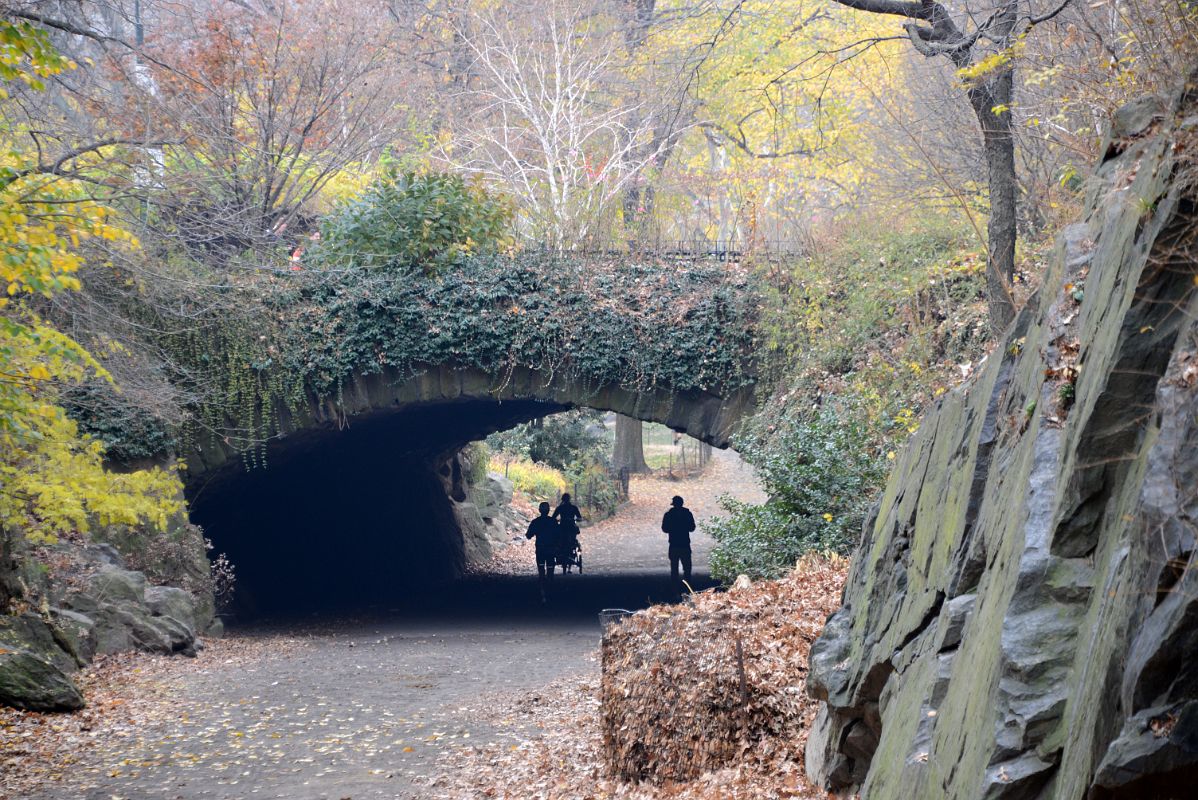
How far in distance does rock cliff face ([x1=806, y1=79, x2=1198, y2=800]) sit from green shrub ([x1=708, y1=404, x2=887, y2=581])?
5.62m

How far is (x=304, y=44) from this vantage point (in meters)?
17.8

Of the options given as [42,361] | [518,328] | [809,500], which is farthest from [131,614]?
[809,500]

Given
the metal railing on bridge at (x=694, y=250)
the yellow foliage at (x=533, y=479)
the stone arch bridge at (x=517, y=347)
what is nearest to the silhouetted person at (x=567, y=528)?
the stone arch bridge at (x=517, y=347)

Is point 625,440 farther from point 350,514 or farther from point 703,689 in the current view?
point 703,689

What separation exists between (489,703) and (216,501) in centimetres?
869

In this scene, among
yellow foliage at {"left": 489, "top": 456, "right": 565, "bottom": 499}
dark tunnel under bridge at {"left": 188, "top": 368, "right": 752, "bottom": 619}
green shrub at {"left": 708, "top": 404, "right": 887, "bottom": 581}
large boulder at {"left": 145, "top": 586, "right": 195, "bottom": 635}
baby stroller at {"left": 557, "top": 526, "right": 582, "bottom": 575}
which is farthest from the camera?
yellow foliage at {"left": 489, "top": 456, "right": 565, "bottom": 499}

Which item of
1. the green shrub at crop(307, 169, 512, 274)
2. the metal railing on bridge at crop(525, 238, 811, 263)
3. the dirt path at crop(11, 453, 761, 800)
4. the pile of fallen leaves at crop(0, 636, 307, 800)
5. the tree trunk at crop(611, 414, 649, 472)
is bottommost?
the dirt path at crop(11, 453, 761, 800)

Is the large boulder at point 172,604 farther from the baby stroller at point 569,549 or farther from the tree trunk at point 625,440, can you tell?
the tree trunk at point 625,440

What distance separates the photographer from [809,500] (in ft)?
35.7

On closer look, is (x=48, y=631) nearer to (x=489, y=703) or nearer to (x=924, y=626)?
(x=489, y=703)

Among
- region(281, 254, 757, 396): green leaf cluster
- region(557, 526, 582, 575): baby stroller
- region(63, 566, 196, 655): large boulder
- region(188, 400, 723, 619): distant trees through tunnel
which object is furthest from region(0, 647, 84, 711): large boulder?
region(557, 526, 582, 575): baby stroller

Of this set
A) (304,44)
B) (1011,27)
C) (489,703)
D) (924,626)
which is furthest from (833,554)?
(304,44)

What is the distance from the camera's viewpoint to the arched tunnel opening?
18.3 meters

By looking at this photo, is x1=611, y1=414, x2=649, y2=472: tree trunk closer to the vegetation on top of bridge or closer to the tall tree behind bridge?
the vegetation on top of bridge
